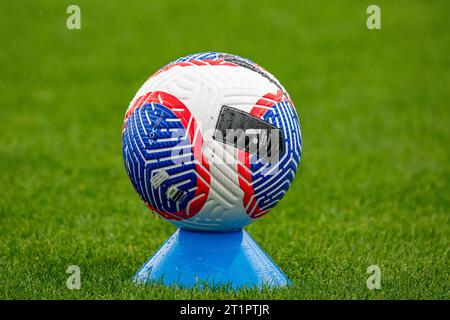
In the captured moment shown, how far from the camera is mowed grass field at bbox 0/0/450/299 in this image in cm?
633

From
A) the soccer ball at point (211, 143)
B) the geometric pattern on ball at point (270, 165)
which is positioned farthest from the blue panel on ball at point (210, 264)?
the geometric pattern on ball at point (270, 165)

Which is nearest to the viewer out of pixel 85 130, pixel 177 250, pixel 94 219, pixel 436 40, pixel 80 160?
pixel 177 250

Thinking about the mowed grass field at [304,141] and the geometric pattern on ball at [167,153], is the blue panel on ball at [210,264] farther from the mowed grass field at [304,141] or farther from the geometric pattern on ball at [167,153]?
the geometric pattern on ball at [167,153]

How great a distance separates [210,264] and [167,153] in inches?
34.0

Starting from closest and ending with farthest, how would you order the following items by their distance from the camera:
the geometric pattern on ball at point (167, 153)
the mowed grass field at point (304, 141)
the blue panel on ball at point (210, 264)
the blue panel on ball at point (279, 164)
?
the geometric pattern on ball at point (167, 153) → the blue panel on ball at point (279, 164) → the blue panel on ball at point (210, 264) → the mowed grass field at point (304, 141)

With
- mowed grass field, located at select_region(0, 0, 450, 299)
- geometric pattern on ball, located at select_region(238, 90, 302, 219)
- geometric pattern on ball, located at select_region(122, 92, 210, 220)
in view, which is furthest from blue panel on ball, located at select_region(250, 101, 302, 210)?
mowed grass field, located at select_region(0, 0, 450, 299)

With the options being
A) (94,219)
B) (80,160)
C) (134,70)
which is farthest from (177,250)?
(134,70)

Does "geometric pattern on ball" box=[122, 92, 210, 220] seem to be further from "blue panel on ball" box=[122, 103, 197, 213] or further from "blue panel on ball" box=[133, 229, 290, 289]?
"blue panel on ball" box=[133, 229, 290, 289]

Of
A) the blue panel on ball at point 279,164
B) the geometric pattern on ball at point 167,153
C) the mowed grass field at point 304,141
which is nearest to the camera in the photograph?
the geometric pattern on ball at point 167,153

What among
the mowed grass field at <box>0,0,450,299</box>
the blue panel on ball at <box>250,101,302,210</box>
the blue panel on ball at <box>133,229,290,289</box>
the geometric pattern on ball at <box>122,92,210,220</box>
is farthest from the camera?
the mowed grass field at <box>0,0,450,299</box>

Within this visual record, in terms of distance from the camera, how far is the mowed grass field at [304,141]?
20.8ft

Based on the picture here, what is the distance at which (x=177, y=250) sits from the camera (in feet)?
18.5

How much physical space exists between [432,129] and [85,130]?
4973mm
